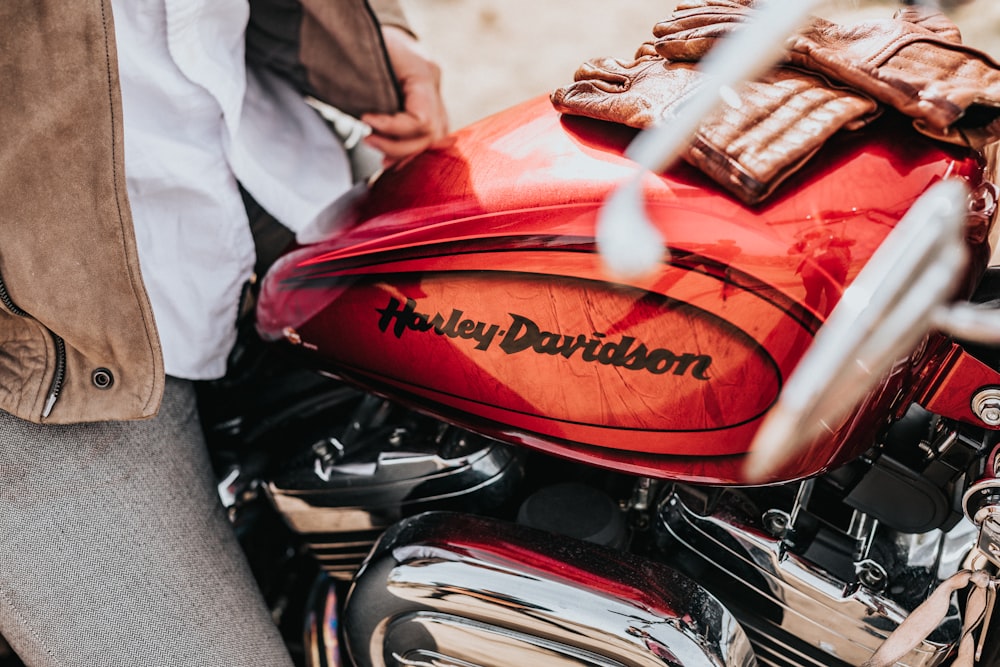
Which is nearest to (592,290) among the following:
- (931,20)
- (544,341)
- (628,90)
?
(544,341)

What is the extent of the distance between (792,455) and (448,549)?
12.7 inches

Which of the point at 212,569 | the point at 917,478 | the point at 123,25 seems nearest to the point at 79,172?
the point at 123,25

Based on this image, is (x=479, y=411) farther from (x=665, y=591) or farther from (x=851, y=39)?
(x=851, y=39)

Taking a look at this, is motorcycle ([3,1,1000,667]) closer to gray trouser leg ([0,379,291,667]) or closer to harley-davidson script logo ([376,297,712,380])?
harley-davidson script logo ([376,297,712,380])

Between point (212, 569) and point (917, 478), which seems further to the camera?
point (212, 569)

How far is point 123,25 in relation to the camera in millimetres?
862

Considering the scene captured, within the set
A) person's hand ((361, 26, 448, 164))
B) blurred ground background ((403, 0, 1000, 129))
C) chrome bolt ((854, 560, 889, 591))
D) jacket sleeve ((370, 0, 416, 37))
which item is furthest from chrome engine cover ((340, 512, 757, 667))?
blurred ground background ((403, 0, 1000, 129))

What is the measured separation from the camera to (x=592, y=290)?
2.07 feet

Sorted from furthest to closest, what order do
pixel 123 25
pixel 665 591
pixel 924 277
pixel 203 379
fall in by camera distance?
1. pixel 203 379
2. pixel 123 25
3. pixel 665 591
4. pixel 924 277

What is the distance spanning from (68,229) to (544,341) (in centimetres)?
47

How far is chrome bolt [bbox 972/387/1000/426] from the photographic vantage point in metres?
0.63

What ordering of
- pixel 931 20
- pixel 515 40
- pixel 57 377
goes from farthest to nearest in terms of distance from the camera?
pixel 515 40 < pixel 57 377 < pixel 931 20

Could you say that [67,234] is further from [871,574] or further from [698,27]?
[871,574]

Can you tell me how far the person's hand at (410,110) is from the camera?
1193 mm
